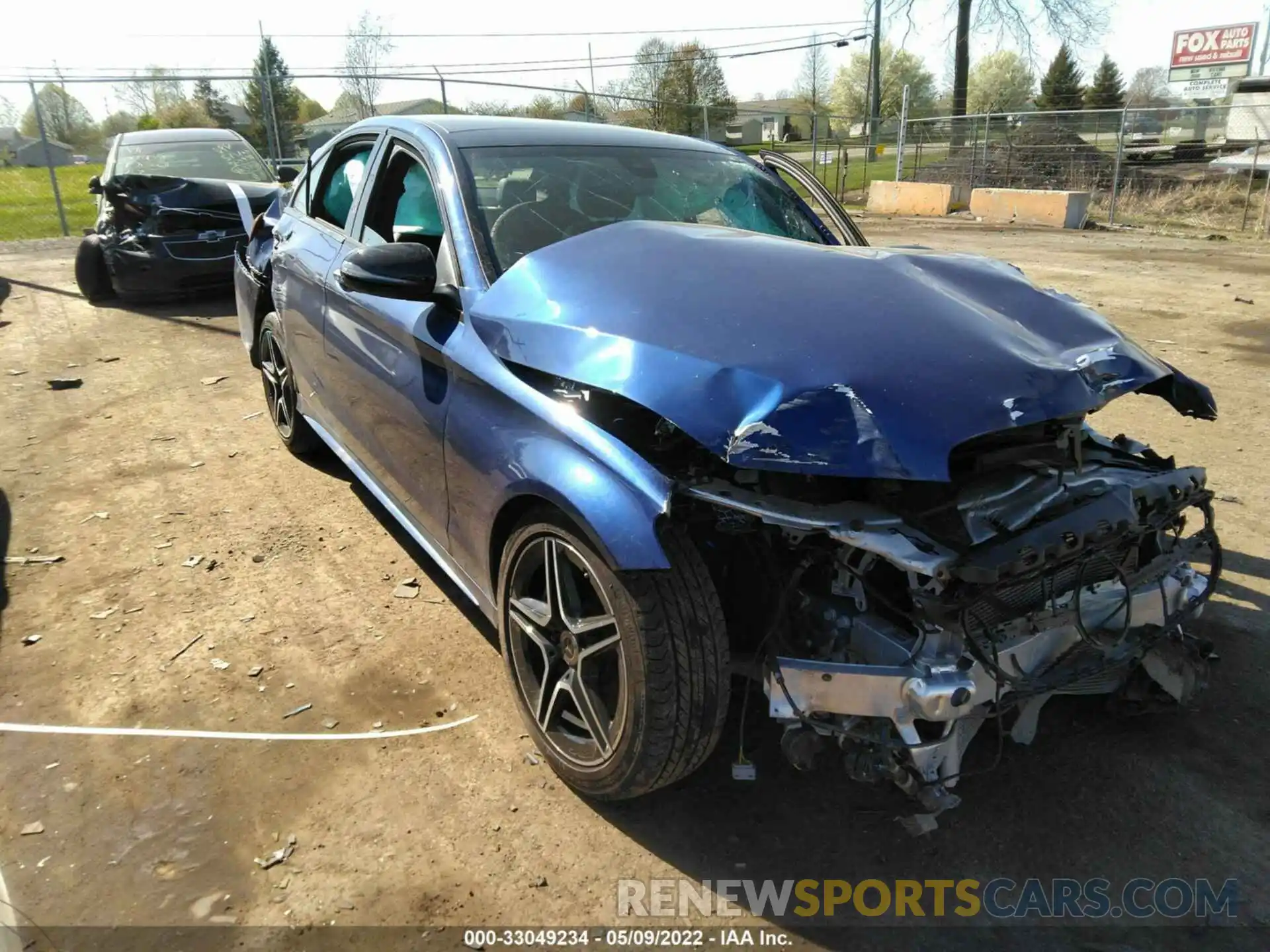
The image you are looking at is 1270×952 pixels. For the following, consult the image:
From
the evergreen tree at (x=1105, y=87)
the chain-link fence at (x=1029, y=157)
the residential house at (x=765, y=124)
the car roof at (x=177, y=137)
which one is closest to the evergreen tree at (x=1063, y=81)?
the evergreen tree at (x=1105, y=87)

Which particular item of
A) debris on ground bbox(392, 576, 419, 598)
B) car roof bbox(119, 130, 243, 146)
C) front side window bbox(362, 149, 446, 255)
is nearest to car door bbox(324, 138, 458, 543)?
front side window bbox(362, 149, 446, 255)

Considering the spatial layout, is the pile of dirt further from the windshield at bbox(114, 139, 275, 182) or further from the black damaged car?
the black damaged car

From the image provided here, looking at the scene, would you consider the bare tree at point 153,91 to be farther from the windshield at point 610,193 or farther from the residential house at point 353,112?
the windshield at point 610,193

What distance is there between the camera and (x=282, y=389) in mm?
5168

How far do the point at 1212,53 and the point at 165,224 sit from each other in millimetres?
51766

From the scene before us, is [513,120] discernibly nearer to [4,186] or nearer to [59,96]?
[59,96]

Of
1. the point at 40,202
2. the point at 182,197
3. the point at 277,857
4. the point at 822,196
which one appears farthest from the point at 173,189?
the point at 40,202

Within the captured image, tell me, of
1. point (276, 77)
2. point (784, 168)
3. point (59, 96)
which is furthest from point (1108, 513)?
point (59, 96)

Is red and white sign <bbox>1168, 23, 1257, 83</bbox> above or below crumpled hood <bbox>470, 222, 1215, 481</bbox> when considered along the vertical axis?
above

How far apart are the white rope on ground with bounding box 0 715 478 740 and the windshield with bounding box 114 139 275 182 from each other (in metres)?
7.82

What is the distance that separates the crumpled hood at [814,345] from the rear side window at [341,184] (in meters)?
1.57

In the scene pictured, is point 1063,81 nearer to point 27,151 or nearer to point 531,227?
point 27,151

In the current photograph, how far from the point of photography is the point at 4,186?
20.0 meters

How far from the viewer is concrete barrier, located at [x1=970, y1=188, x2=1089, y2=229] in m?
17.2
